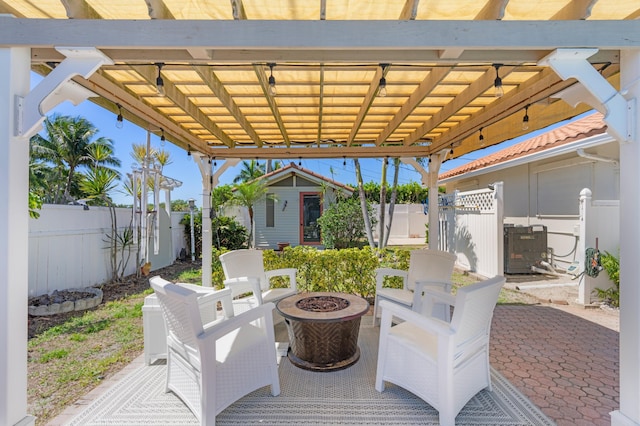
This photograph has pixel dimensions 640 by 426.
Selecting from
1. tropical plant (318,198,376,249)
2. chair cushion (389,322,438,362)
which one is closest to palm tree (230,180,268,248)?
tropical plant (318,198,376,249)

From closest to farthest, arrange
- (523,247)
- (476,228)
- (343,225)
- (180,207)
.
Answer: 1. (523,247)
2. (476,228)
3. (343,225)
4. (180,207)

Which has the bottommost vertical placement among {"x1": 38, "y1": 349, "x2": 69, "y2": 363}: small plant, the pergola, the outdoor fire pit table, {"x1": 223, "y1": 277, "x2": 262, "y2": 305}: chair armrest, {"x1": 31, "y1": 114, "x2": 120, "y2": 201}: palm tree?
{"x1": 38, "y1": 349, "x2": 69, "y2": 363}: small plant

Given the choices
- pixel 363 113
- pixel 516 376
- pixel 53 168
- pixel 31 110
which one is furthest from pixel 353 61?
pixel 53 168

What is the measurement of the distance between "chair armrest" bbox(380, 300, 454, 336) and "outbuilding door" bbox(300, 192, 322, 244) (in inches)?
370

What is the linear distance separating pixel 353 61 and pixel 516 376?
310cm

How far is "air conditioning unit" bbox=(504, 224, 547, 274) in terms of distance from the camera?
6.85 metres

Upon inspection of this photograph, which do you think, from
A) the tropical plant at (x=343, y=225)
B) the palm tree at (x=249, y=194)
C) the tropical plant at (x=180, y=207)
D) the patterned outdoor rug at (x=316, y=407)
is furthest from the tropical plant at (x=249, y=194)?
the patterned outdoor rug at (x=316, y=407)

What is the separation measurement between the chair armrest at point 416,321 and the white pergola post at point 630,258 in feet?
3.44

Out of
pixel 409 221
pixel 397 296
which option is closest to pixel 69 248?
pixel 397 296

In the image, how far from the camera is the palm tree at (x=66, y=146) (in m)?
19.2

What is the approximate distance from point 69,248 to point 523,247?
351 inches

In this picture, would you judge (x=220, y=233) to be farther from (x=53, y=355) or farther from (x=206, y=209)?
(x=53, y=355)

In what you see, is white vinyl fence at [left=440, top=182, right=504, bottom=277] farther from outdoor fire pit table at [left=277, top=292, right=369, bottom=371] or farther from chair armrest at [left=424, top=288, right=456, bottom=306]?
outdoor fire pit table at [left=277, top=292, right=369, bottom=371]

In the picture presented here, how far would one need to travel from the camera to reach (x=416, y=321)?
2.35 metres
